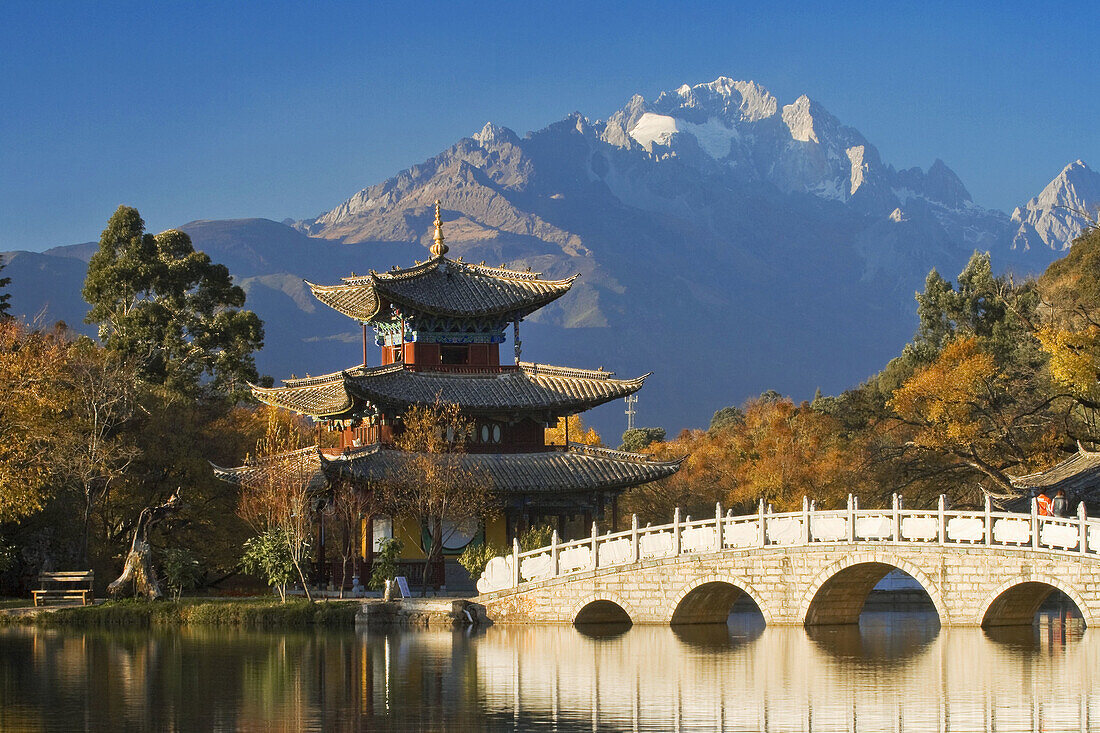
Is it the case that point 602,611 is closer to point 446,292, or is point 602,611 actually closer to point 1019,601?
point 1019,601

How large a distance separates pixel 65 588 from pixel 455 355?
45.8 feet

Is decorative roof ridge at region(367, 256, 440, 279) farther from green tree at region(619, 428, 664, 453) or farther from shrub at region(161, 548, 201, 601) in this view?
green tree at region(619, 428, 664, 453)

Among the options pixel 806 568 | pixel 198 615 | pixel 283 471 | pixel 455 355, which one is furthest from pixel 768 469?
pixel 198 615

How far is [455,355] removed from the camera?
47.9m

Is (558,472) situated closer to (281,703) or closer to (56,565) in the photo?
(56,565)

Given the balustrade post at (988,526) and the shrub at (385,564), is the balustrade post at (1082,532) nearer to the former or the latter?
the balustrade post at (988,526)

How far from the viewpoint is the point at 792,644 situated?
2983 centimetres

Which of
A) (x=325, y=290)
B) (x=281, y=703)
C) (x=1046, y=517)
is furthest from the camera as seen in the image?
(x=325, y=290)

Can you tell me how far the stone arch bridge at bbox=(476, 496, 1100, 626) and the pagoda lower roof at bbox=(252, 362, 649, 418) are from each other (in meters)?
8.44

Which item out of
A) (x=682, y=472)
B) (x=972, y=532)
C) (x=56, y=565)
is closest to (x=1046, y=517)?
(x=972, y=532)

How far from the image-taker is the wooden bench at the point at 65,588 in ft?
125

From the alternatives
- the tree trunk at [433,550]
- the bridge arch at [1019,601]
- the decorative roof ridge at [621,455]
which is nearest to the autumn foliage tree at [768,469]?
the decorative roof ridge at [621,455]

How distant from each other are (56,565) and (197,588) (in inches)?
182

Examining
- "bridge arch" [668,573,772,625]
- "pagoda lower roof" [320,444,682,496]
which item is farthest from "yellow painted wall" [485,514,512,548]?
"bridge arch" [668,573,772,625]
